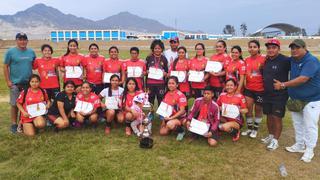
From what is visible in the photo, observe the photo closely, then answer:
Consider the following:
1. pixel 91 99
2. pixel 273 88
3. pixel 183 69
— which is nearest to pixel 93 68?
pixel 91 99

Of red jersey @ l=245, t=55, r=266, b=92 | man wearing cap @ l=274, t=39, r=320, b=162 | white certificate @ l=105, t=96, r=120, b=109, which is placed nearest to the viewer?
man wearing cap @ l=274, t=39, r=320, b=162

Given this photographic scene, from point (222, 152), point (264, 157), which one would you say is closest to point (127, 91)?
point (222, 152)

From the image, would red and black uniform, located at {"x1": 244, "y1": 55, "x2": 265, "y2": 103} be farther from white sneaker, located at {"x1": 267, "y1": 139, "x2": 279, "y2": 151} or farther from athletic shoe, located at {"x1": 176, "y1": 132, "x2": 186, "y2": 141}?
athletic shoe, located at {"x1": 176, "y1": 132, "x2": 186, "y2": 141}

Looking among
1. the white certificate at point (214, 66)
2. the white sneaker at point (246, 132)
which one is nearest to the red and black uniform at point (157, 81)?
the white certificate at point (214, 66)

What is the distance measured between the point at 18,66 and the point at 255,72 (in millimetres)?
4993

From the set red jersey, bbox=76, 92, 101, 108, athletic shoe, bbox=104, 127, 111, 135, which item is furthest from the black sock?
red jersey, bbox=76, 92, 101, 108

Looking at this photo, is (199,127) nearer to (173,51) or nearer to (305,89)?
(305,89)

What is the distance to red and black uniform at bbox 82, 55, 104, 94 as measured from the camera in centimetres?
776

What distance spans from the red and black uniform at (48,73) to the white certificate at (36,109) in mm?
512

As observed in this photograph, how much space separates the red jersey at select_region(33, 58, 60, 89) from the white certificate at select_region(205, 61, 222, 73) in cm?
340

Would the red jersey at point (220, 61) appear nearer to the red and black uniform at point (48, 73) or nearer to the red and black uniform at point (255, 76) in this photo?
the red and black uniform at point (255, 76)

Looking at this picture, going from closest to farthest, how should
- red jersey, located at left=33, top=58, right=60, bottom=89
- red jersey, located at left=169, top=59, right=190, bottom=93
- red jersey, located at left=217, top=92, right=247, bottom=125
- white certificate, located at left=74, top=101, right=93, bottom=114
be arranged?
red jersey, located at left=217, top=92, right=247, bottom=125 → white certificate, located at left=74, top=101, right=93, bottom=114 → red jersey, located at left=33, top=58, right=60, bottom=89 → red jersey, located at left=169, top=59, right=190, bottom=93

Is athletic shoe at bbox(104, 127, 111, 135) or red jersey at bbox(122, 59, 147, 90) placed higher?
red jersey at bbox(122, 59, 147, 90)

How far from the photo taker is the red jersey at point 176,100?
7.07m
